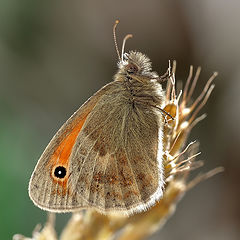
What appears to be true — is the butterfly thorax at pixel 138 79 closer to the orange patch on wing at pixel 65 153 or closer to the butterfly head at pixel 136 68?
the butterfly head at pixel 136 68

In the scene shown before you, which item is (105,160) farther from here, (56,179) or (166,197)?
(166,197)

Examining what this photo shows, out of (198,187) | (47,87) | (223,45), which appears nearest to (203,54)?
(223,45)

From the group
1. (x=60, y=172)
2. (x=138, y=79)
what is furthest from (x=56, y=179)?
(x=138, y=79)

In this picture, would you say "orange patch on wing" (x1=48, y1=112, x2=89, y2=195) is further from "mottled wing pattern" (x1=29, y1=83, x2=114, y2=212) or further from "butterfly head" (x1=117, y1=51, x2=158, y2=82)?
"butterfly head" (x1=117, y1=51, x2=158, y2=82)

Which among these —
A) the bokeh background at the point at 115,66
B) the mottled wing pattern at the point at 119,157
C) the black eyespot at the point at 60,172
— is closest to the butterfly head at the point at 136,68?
the mottled wing pattern at the point at 119,157

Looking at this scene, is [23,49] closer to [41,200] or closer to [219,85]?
[219,85]

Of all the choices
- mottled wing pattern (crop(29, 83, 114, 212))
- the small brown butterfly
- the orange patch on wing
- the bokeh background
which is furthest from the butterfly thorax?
the bokeh background

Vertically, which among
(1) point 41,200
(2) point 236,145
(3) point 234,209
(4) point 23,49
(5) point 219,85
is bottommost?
(3) point 234,209
